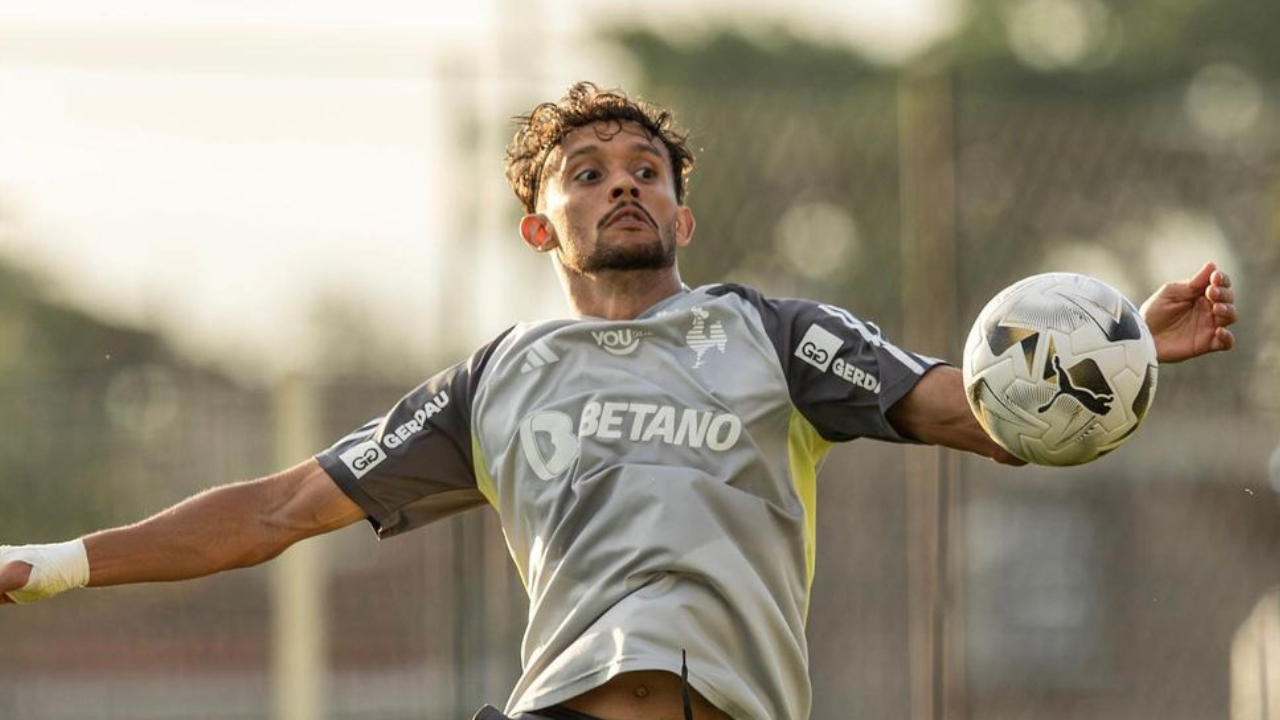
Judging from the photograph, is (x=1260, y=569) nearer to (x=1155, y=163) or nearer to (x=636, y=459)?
(x=1155, y=163)

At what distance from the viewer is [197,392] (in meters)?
9.81

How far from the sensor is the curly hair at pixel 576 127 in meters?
5.93

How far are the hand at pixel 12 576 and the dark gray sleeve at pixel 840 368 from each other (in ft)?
5.62

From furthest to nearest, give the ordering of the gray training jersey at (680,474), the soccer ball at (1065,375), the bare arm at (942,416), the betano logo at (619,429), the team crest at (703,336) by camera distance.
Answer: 1. the team crest at (703,336)
2. the betano logo at (619,429)
3. the gray training jersey at (680,474)
4. the bare arm at (942,416)
5. the soccer ball at (1065,375)

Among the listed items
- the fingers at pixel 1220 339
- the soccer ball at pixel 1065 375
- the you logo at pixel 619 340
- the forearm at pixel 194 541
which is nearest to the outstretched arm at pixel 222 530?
the forearm at pixel 194 541

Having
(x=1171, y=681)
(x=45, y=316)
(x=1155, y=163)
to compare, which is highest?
(x=1155, y=163)

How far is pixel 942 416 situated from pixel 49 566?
199 cm

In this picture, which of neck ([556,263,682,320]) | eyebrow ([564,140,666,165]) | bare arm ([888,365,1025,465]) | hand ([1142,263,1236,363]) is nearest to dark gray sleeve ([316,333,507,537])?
neck ([556,263,682,320])

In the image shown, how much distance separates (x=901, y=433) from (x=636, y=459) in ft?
1.84

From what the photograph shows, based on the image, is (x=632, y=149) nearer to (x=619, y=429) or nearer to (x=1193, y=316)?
(x=619, y=429)

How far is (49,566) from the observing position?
5516 mm

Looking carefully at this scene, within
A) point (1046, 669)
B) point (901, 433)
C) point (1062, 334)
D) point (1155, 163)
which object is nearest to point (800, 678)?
point (901, 433)

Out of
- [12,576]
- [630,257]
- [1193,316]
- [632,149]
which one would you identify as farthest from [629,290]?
[12,576]

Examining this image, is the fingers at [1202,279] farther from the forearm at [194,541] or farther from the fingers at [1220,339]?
the forearm at [194,541]
